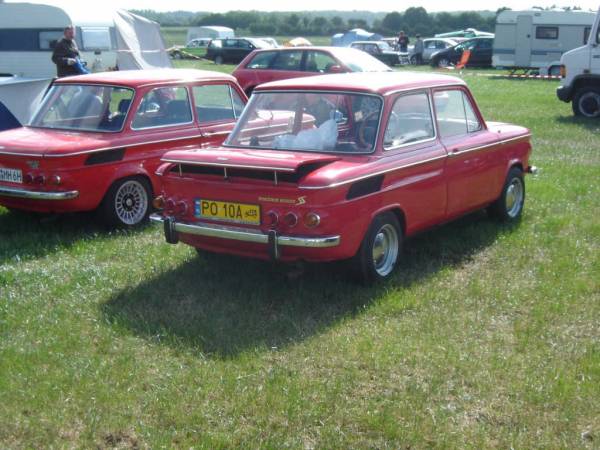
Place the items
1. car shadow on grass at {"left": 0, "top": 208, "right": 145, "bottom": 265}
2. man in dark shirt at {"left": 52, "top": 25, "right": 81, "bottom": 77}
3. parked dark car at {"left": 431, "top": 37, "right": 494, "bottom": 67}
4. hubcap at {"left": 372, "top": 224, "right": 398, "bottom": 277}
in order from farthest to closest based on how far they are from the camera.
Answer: parked dark car at {"left": 431, "top": 37, "right": 494, "bottom": 67}
man in dark shirt at {"left": 52, "top": 25, "right": 81, "bottom": 77}
car shadow on grass at {"left": 0, "top": 208, "right": 145, "bottom": 265}
hubcap at {"left": 372, "top": 224, "right": 398, "bottom": 277}

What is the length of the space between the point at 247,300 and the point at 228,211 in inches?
25.6

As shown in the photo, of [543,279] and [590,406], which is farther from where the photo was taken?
[543,279]

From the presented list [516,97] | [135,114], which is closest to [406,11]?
[516,97]

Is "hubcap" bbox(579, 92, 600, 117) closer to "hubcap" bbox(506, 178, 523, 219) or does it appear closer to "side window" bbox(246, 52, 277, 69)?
"side window" bbox(246, 52, 277, 69)

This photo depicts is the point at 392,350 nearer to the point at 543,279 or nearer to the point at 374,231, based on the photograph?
the point at 374,231

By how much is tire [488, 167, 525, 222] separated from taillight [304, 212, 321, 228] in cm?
295

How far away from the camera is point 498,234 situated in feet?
25.2

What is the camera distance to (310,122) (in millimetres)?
6496

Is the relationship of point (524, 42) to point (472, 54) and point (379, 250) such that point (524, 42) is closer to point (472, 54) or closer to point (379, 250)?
point (472, 54)

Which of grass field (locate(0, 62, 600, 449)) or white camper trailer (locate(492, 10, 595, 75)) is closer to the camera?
grass field (locate(0, 62, 600, 449))

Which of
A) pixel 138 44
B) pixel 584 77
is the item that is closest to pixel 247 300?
pixel 584 77

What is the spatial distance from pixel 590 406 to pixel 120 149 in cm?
495

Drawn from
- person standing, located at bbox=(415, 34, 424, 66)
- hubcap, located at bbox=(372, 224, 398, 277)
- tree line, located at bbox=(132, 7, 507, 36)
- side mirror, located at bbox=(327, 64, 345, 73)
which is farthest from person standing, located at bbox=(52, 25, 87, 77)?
tree line, located at bbox=(132, 7, 507, 36)

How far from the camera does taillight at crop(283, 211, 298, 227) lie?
555cm
